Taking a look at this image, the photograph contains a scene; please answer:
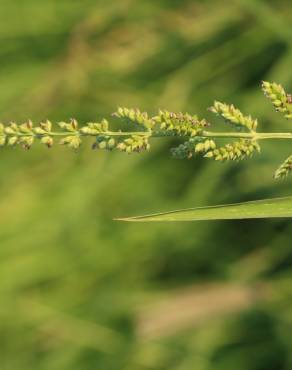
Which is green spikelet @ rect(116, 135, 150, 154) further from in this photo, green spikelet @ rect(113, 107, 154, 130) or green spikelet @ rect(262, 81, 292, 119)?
green spikelet @ rect(262, 81, 292, 119)

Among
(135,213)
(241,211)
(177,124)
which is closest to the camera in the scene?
(177,124)

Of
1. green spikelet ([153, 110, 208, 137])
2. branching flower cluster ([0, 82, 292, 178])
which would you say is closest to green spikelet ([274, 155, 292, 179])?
branching flower cluster ([0, 82, 292, 178])

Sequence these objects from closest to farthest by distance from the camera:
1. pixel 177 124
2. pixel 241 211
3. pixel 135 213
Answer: pixel 177 124, pixel 241 211, pixel 135 213

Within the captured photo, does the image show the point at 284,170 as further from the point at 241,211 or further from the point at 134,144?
the point at 134,144

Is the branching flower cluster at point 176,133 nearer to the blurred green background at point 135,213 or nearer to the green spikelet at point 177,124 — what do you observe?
the green spikelet at point 177,124

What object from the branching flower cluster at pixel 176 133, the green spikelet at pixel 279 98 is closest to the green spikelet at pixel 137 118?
the branching flower cluster at pixel 176 133

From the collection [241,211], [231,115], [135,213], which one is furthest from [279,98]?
[135,213]
